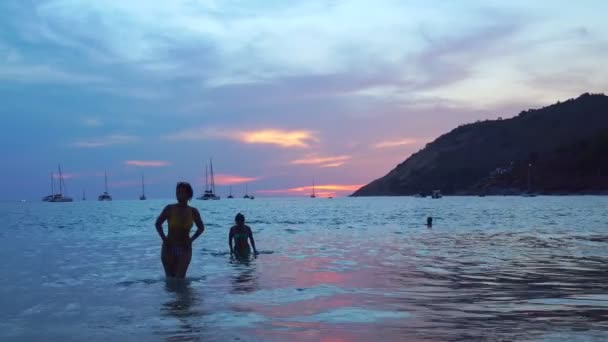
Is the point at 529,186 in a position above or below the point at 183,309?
above

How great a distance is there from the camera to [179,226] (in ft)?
39.0

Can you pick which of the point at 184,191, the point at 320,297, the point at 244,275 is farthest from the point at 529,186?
the point at 184,191

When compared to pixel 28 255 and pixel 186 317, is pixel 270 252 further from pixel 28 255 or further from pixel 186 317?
pixel 186 317

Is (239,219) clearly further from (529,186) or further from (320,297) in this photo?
(529,186)

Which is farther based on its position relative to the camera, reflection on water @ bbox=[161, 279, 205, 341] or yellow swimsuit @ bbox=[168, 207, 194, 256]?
yellow swimsuit @ bbox=[168, 207, 194, 256]

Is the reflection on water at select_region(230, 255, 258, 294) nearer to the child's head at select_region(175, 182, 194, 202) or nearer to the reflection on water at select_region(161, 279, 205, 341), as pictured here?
the reflection on water at select_region(161, 279, 205, 341)

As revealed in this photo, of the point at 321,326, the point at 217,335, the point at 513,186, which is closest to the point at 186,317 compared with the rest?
the point at 217,335

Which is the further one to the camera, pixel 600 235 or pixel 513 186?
pixel 513 186

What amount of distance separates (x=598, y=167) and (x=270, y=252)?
155307 mm

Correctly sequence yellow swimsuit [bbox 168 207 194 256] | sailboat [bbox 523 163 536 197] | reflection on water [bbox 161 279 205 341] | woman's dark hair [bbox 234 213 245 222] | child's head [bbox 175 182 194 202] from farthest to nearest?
1. sailboat [bbox 523 163 536 197]
2. woman's dark hair [bbox 234 213 245 222]
3. yellow swimsuit [bbox 168 207 194 256]
4. child's head [bbox 175 182 194 202]
5. reflection on water [bbox 161 279 205 341]

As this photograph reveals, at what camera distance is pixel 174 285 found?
12555 mm

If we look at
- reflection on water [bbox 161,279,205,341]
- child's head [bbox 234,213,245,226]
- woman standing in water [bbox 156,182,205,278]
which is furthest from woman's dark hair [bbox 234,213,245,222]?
woman standing in water [bbox 156,182,205,278]

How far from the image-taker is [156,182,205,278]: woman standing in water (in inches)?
461

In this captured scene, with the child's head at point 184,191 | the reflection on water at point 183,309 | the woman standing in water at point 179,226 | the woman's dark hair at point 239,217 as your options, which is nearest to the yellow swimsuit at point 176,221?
the woman standing in water at point 179,226
